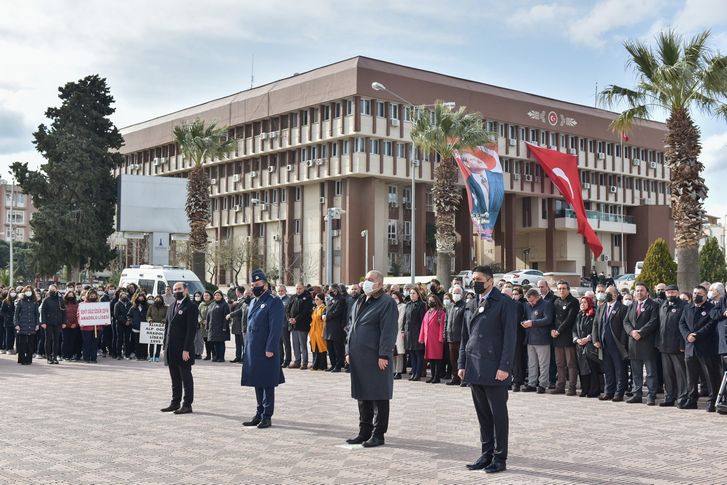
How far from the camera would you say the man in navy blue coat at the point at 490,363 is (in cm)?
845

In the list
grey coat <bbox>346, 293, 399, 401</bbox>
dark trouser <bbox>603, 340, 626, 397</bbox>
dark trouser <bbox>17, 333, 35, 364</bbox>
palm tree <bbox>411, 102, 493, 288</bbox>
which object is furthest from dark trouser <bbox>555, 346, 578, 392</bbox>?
palm tree <bbox>411, 102, 493, 288</bbox>

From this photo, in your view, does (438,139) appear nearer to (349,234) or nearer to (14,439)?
(349,234)

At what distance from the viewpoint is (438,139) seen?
39.5m

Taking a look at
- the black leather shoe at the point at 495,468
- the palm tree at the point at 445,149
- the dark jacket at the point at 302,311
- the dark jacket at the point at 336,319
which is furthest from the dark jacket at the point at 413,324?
the palm tree at the point at 445,149

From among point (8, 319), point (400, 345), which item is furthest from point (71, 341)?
point (400, 345)

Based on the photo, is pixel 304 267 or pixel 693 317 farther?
pixel 304 267

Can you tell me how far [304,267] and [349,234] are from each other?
596 centimetres

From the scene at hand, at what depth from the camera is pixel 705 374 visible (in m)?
13.7

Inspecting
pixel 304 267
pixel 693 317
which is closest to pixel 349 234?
pixel 304 267

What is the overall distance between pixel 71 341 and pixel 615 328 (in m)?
15.3

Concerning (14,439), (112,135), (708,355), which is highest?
(112,135)

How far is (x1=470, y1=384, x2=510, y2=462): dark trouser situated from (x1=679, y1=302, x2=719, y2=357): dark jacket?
20.7ft

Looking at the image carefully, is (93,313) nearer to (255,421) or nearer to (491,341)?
(255,421)

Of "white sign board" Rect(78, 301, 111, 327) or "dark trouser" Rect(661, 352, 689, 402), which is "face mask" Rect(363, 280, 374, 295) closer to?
"dark trouser" Rect(661, 352, 689, 402)
